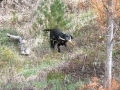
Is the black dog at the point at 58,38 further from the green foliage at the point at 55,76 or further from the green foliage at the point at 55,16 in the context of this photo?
the green foliage at the point at 55,76

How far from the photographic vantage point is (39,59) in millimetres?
12594

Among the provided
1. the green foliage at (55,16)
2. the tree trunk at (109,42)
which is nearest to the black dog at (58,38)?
the green foliage at (55,16)

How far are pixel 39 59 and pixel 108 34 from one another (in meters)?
4.97

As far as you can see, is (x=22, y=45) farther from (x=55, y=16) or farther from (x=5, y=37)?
(x=55, y=16)

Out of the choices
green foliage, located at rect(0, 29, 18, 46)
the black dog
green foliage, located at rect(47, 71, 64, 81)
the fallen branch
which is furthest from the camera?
green foliage, located at rect(0, 29, 18, 46)

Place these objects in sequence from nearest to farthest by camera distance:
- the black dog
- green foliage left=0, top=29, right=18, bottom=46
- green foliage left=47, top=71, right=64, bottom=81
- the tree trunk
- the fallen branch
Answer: the tree trunk → green foliage left=47, top=71, right=64, bottom=81 → the black dog → the fallen branch → green foliage left=0, top=29, right=18, bottom=46

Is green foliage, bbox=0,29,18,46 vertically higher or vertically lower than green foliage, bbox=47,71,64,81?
higher

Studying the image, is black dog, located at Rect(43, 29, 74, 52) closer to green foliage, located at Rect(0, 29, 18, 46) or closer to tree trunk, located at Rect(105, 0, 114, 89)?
green foliage, located at Rect(0, 29, 18, 46)

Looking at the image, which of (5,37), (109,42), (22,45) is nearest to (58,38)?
(22,45)

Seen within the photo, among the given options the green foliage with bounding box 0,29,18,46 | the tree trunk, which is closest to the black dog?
the green foliage with bounding box 0,29,18,46

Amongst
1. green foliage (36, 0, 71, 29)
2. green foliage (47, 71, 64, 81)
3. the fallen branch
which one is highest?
green foliage (36, 0, 71, 29)

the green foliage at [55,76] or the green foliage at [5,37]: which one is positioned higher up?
the green foliage at [5,37]

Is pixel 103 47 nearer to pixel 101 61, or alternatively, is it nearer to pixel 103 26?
pixel 101 61

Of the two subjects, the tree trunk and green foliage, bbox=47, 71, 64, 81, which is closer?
the tree trunk
